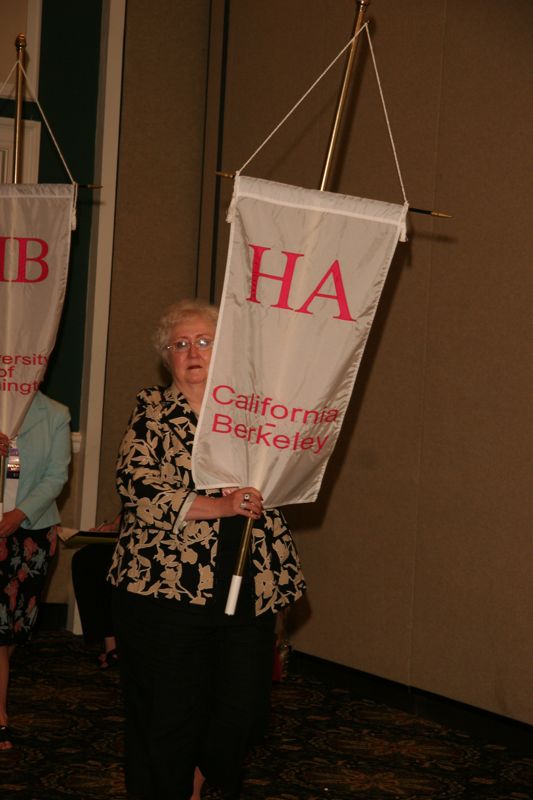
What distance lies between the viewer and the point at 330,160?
297 cm

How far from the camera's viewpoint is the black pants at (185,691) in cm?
285

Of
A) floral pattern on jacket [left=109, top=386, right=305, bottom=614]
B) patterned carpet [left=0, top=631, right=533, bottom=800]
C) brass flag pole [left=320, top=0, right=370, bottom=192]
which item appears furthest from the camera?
patterned carpet [left=0, top=631, right=533, bottom=800]

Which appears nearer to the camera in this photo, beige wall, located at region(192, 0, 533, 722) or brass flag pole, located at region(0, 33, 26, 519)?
brass flag pole, located at region(0, 33, 26, 519)

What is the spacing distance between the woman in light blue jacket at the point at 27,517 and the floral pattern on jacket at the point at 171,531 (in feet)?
3.52

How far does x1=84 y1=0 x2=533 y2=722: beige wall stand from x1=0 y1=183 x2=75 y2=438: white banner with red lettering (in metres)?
1.55

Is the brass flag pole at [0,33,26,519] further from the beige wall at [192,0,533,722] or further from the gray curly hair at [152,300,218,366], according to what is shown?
the beige wall at [192,0,533,722]

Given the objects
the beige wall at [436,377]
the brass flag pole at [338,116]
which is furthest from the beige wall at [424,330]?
the brass flag pole at [338,116]

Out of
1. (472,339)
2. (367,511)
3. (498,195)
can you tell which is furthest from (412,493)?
(498,195)

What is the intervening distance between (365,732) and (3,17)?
3911 mm

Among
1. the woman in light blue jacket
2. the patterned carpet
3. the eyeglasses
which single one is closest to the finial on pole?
the woman in light blue jacket

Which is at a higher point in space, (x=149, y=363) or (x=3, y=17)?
(x=3, y=17)

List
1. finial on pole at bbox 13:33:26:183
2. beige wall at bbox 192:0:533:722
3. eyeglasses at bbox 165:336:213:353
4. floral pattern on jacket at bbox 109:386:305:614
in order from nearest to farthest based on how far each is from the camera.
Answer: floral pattern on jacket at bbox 109:386:305:614 < eyeglasses at bbox 165:336:213:353 < finial on pole at bbox 13:33:26:183 < beige wall at bbox 192:0:533:722

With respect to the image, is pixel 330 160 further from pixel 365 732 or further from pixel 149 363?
pixel 149 363

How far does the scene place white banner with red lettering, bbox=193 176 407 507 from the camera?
292 cm
